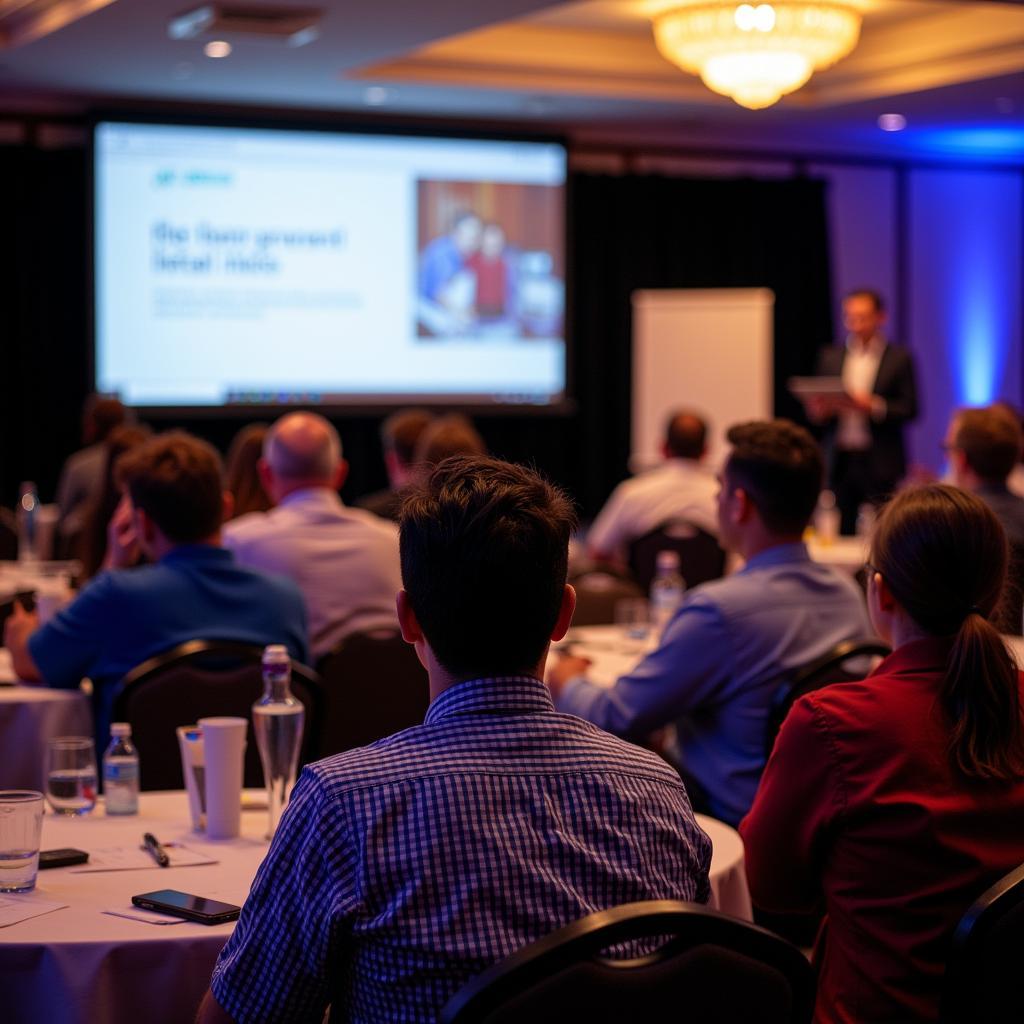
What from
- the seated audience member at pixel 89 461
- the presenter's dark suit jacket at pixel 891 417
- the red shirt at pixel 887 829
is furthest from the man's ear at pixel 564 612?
the presenter's dark suit jacket at pixel 891 417

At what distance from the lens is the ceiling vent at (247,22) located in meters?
6.88

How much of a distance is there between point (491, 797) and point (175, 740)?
169cm

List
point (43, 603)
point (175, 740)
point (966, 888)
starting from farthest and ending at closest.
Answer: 1. point (43, 603)
2. point (175, 740)
3. point (966, 888)

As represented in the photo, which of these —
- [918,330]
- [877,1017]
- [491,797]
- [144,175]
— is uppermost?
[144,175]

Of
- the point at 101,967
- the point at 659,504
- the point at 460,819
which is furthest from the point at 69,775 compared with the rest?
the point at 659,504

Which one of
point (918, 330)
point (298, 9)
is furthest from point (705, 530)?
point (918, 330)

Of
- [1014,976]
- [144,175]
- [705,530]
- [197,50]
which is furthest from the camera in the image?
[144,175]

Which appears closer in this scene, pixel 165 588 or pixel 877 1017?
pixel 877 1017

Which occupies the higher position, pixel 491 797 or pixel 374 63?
pixel 374 63

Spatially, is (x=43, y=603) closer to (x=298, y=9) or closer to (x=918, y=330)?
(x=298, y=9)

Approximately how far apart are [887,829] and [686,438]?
15.9 ft

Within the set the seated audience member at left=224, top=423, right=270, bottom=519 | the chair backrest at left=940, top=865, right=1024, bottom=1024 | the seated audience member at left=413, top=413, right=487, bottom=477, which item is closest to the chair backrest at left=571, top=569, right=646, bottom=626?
the seated audience member at left=413, top=413, right=487, bottom=477

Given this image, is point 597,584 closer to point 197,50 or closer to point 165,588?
point 165,588

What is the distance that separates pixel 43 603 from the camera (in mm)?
3805
